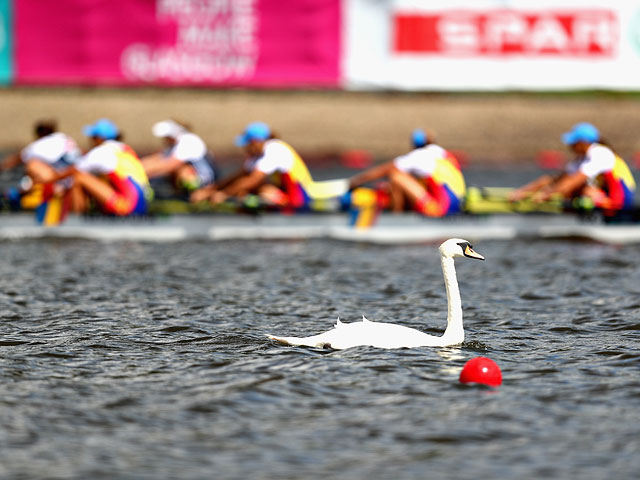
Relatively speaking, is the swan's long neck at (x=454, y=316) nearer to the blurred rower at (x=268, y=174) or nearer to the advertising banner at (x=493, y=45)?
the blurred rower at (x=268, y=174)

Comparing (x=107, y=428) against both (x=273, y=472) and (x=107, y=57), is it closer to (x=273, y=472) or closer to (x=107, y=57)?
(x=273, y=472)

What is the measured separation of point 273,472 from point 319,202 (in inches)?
448

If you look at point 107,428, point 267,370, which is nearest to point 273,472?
A: point 107,428

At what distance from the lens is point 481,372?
9.17 m

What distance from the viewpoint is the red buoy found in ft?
Answer: 30.1

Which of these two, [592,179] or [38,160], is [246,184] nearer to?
[38,160]

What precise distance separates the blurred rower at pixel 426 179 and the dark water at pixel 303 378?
3137mm

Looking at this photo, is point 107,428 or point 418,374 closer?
point 107,428

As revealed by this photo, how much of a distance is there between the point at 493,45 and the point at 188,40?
22.2 ft

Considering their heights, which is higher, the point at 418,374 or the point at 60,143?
the point at 60,143

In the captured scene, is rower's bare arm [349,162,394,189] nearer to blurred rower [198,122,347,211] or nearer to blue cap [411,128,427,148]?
blue cap [411,128,427,148]

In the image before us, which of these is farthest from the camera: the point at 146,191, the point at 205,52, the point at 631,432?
the point at 205,52

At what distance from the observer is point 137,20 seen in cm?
2802

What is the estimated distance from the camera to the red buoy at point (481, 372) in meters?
9.18
